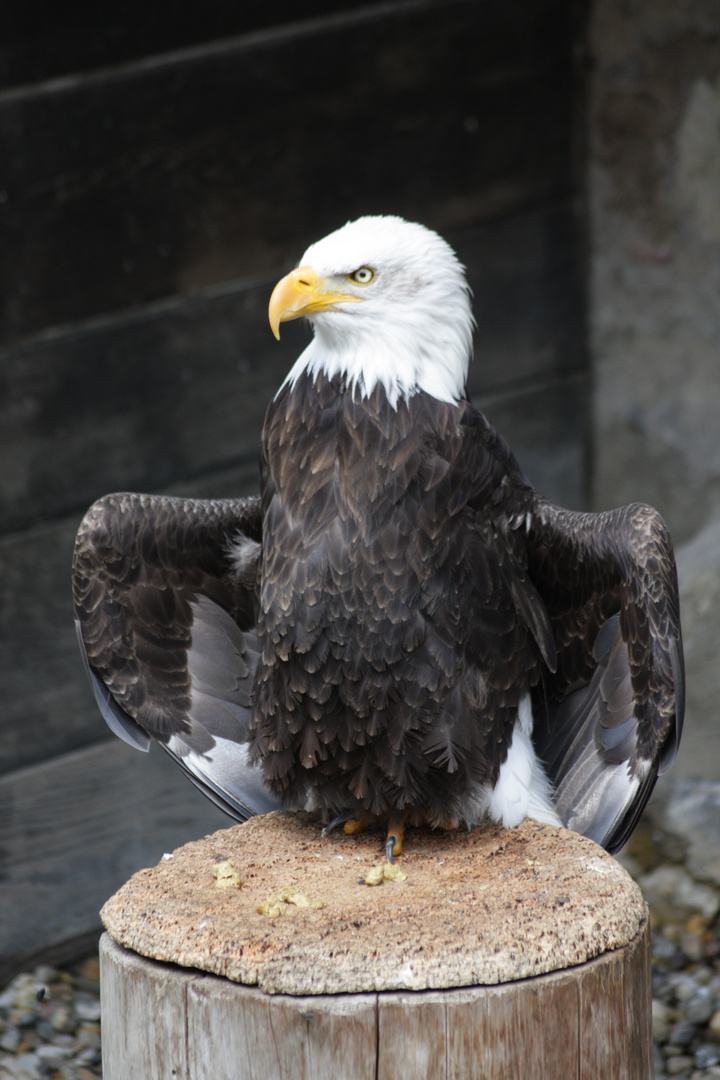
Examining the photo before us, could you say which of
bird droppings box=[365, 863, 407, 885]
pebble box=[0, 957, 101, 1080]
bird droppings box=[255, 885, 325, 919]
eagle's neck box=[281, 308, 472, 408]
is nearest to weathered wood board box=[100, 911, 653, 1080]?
bird droppings box=[255, 885, 325, 919]

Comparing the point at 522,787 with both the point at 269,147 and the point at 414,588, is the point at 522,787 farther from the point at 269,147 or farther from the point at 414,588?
the point at 269,147

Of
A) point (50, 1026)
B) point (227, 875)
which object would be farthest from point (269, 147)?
point (50, 1026)

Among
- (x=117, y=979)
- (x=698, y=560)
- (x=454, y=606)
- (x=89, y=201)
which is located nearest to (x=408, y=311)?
(x=454, y=606)

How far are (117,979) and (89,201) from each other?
87.8 inches

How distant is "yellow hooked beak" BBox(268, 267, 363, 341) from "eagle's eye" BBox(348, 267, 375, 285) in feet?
0.13

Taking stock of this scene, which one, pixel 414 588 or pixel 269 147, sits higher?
pixel 269 147

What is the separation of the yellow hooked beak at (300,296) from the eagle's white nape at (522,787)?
35.7 inches

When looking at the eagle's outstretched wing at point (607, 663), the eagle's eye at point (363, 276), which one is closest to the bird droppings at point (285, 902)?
the eagle's outstretched wing at point (607, 663)

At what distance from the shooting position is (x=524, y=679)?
259 centimetres

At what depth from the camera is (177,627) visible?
2857 millimetres

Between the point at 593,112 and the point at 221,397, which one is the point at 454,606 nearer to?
the point at 221,397

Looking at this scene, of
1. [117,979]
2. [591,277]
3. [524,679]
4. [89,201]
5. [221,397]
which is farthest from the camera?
[591,277]

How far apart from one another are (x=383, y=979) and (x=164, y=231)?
8.01 ft

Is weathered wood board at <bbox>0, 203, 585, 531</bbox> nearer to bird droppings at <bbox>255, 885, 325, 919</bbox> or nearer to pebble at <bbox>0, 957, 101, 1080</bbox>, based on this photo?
pebble at <bbox>0, 957, 101, 1080</bbox>
